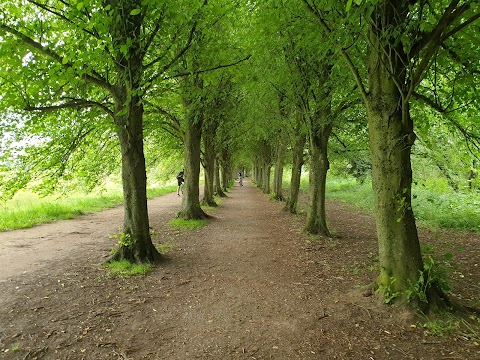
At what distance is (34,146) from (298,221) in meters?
9.62

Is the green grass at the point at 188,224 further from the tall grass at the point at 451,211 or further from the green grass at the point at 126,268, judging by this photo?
the tall grass at the point at 451,211

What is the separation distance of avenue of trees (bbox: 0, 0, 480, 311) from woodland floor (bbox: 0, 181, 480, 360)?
0.81 metres

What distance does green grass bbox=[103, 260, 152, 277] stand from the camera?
643 cm

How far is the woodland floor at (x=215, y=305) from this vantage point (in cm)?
377

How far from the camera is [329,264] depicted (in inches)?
287

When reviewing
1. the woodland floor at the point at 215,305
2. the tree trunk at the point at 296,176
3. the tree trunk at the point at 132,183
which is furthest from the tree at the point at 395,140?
the tree trunk at the point at 296,176

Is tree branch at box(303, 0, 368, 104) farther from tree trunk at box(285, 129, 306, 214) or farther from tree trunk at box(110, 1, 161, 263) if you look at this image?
tree trunk at box(285, 129, 306, 214)

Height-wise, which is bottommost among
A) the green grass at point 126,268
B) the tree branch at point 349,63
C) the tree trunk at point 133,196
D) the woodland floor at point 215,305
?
the woodland floor at point 215,305

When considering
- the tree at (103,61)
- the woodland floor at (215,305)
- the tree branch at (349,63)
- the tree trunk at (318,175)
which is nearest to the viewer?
the woodland floor at (215,305)

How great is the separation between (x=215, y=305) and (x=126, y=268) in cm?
254

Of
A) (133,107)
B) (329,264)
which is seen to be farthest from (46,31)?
(329,264)

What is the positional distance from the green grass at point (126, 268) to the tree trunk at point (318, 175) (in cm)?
559

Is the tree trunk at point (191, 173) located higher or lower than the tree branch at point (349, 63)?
lower

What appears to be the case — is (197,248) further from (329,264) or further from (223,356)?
(223,356)
